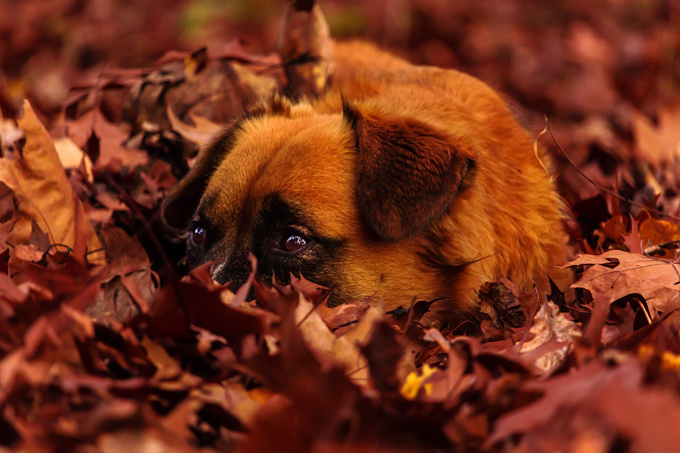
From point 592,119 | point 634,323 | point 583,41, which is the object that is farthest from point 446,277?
point 583,41

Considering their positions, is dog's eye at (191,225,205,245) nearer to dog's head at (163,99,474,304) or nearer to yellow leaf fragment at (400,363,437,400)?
dog's head at (163,99,474,304)

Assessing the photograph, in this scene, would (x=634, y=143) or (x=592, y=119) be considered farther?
(x=592, y=119)

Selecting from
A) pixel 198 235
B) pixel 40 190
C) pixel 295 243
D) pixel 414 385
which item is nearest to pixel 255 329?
pixel 414 385

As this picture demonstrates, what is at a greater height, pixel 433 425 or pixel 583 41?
pixel 433 425

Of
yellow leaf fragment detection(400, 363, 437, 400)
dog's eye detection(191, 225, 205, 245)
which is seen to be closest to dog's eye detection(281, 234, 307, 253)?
dog's eye detection(191, 225, 205, 245)

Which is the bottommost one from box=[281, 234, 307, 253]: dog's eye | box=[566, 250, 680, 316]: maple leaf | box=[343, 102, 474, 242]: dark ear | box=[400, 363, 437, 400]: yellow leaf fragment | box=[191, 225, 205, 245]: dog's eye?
box=[191, 225, 205, 245]: dog's eye

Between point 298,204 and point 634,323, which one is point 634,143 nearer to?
point 634,323
